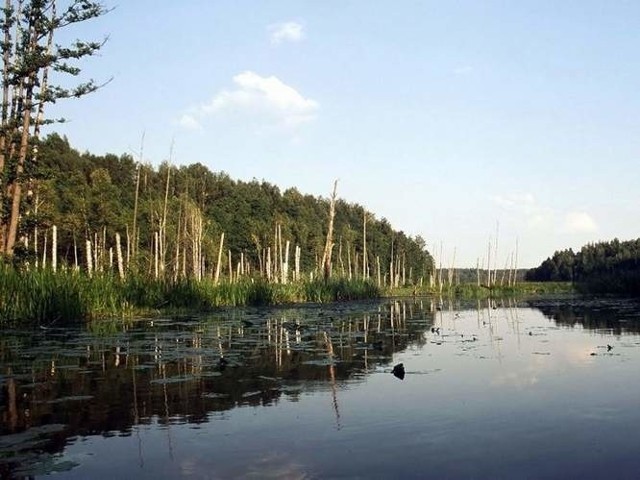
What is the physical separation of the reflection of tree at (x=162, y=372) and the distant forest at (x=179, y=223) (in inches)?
340

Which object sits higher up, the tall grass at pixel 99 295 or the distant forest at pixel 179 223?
the distant forest at pixel 179 223

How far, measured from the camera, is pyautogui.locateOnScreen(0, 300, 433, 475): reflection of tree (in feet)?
16.7

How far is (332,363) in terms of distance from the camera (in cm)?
797

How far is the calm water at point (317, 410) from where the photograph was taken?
3.63 meters

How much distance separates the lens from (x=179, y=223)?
2895 cm

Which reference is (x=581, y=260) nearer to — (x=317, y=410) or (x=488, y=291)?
(x=488, y=291)

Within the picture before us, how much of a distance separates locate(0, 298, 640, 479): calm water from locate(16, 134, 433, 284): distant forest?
36.8 feet

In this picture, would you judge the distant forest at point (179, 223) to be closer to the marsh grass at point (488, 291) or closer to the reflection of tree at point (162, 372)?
the marsh grass at point (488, 291)

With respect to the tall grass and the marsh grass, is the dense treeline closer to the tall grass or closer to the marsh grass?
the marsh grass

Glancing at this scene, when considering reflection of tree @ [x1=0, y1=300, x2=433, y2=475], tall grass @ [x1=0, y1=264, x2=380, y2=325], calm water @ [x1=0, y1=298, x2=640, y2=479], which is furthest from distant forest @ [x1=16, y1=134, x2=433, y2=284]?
calm water @ [x1=0, y1=298, x2=640, y2=479]

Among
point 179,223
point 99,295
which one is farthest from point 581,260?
point 99,295

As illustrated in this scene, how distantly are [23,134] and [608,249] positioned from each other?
104 m

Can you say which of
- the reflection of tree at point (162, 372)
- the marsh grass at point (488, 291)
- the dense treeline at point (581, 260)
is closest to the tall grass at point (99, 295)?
the reflection of tree at point (162, 372)

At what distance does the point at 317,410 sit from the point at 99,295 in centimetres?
1290
